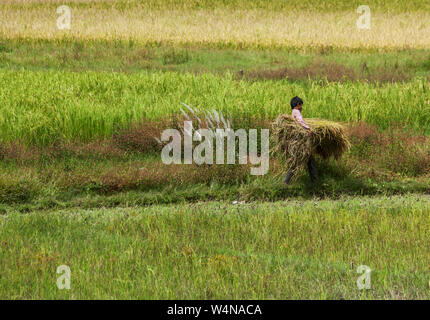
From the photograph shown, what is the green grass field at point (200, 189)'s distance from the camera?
609 centimetres

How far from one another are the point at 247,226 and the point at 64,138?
4.44m

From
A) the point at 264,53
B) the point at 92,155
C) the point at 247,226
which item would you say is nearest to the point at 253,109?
the point at 92,155

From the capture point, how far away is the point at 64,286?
5.80 metres

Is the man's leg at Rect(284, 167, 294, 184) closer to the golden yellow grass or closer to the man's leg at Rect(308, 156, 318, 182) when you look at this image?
the man's leg at Rect(308, 156, 318, 182)

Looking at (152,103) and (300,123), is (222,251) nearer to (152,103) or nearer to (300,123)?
(300,123)

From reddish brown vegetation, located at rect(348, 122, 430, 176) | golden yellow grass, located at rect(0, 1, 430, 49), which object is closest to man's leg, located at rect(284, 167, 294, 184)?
reddish brown vegetation, located at rect(348, 122, 430, 176)

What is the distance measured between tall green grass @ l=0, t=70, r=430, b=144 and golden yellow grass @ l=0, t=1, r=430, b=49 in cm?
767

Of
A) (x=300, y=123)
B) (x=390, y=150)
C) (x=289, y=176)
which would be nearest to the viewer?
(x=300, y=123)

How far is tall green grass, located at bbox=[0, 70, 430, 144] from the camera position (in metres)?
11.1

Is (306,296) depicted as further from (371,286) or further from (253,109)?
(253,109)

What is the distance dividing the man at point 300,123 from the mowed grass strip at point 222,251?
65 cm

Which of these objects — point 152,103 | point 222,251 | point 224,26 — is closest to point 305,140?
point 222,251

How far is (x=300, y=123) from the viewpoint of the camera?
9031 millimetres

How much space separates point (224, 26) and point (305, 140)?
1543 centimetres
